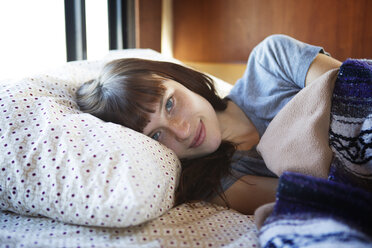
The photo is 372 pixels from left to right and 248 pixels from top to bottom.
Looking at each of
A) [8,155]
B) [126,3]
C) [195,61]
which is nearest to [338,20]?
[195,61]

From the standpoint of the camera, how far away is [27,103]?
0.81m

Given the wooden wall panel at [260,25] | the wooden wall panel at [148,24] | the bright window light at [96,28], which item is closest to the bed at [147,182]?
the bright window light at [96,28]

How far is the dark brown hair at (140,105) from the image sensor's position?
0.89 m

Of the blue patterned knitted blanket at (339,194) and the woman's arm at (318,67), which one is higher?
the woman's arm at (318,67)

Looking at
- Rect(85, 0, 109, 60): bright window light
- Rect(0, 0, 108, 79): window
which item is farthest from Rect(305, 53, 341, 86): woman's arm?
Rect(85, 0, 109, 60): bright window light

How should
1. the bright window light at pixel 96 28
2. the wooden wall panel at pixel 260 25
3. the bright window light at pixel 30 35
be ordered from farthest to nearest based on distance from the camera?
the wooden wall panel at pixel 260 25, the bright window light at pixel 96 28, the bright window light at pixel 30 35

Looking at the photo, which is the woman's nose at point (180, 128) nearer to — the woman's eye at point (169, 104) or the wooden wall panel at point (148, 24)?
the woman's eye at point (169, 104)

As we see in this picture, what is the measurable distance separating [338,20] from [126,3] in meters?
1.23

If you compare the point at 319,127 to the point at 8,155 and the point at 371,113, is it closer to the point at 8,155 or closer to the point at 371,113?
the point at 371,113

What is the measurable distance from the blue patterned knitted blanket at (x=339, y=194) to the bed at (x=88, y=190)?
98 mm

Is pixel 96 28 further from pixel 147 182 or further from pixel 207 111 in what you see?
pixel 147 182

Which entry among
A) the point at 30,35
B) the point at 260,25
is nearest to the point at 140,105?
the point at 30,35

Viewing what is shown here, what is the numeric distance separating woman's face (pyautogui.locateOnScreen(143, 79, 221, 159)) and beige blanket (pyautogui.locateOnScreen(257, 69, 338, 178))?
0.20 metres

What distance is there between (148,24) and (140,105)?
121cm
